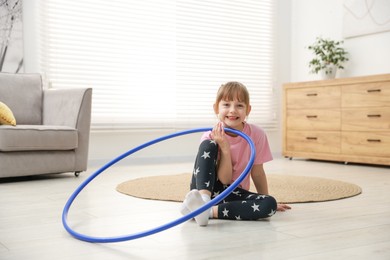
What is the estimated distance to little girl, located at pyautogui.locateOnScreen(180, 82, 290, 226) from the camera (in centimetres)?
178

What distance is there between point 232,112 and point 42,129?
181 centimetres

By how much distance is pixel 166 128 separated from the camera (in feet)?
15.3

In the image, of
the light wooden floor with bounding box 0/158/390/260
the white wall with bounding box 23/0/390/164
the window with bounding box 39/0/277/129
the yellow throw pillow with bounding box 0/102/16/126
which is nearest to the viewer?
the light wooden floor with bounding box 0/158/390/260

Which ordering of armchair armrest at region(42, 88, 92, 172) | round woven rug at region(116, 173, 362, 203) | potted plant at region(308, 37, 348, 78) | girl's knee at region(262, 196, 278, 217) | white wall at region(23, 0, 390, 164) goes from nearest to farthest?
girl's knee at region(262, 196, 278, 217)
round woven rug at region(116, 173, 362, 203)
armchair armrest at region(42, 88, 92, 172)
white wall at region(23, 0, 390, 164)
potted plant at region(308, 37, 348, 78)

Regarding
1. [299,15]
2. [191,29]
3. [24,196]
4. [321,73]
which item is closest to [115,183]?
[24,196]

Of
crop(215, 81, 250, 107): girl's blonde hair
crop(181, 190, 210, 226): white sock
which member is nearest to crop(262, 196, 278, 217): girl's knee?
crop(181, 190, 210, 226): white sock

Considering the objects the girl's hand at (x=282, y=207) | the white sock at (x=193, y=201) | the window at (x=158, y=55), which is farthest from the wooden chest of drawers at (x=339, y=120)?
the white sock at (x=193, y=201)

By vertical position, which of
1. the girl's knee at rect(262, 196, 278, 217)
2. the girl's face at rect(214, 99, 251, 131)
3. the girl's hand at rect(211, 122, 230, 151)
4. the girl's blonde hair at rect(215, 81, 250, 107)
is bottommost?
the girl's knee at rect(262, 196, 278, 217)

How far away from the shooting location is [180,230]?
1638mm

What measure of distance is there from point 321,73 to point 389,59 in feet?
2.26

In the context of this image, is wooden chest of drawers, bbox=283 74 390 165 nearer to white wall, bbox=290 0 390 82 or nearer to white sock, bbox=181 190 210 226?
white wall, bbox=290 0 390 82

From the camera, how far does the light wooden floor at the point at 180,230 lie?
4.43 ft

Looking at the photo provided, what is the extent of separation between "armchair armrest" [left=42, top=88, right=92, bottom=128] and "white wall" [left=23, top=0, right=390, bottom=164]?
0.56m

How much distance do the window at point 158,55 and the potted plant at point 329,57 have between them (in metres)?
0.72
